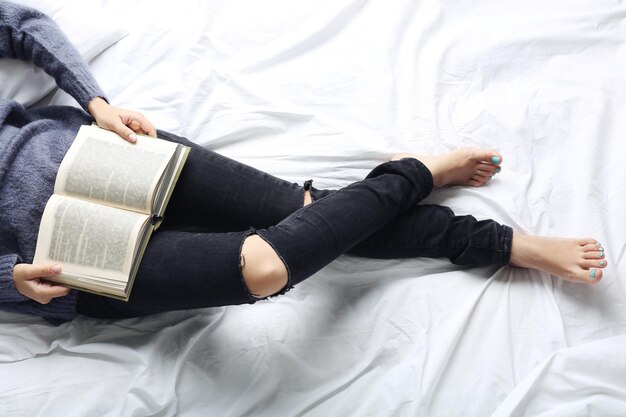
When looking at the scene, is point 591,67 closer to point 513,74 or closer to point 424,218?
point 513,74

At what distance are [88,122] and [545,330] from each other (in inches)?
32.6

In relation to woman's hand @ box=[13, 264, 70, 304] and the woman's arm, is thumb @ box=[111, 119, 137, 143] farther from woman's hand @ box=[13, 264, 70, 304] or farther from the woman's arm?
woman's hand @ box=[13, 264, 70, 304]

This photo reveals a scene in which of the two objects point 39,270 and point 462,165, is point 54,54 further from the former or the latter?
point 462,165

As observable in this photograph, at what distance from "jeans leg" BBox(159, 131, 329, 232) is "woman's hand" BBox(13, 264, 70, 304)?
219 mm

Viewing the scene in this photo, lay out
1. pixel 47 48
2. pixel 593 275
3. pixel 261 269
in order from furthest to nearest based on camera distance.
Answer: pixel 47 48 → pixel 593 275 → pixel 261 269

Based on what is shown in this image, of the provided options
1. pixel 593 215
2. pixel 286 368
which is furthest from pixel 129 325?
pixel 593 215

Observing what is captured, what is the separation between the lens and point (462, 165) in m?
1.04

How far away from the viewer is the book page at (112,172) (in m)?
0.88

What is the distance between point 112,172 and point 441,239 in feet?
1.72

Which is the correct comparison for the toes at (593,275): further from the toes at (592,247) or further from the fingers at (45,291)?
the fingers at (45,291)

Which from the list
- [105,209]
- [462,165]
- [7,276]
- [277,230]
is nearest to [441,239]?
[462,165]

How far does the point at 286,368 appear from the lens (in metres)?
0.93

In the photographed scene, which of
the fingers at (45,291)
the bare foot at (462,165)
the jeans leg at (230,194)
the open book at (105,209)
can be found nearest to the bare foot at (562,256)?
the bare foot at (462,165)

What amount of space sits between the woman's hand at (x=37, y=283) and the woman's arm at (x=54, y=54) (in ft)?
0.87
